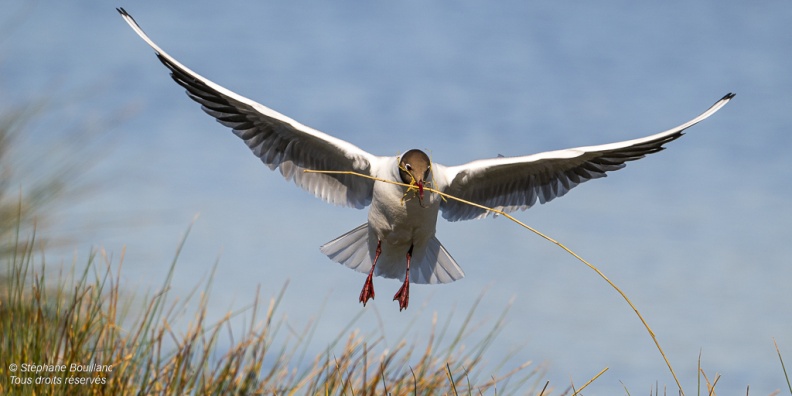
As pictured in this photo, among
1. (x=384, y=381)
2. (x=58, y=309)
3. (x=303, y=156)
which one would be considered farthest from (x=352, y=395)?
(x=303, y=156)

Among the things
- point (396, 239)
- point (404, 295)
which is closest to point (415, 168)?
point (396, 239)

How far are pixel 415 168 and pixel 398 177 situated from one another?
22 cm

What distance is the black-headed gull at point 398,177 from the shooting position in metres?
6.08

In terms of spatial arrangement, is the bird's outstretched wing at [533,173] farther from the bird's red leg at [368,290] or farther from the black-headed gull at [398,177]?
the bird's red leg at [368,290]

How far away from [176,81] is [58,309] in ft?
7.68

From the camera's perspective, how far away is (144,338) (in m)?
4.81

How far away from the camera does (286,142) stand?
6.80 m

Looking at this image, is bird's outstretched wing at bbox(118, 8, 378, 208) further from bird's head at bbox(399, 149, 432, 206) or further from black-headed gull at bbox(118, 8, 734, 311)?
bird's head at bbox(399, 149, 432, 206)

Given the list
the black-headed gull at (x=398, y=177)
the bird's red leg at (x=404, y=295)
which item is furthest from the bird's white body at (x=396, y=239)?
the bird's red leg at (x=404, y=295)

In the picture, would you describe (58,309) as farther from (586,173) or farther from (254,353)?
(586,173)

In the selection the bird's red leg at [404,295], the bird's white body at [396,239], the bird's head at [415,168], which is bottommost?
the bird's red leg at [404,295]

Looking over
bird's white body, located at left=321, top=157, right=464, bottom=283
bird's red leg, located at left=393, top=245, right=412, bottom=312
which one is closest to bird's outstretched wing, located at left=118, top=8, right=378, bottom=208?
bird's white body, located at left=321, top=157, right=464, bottom=283

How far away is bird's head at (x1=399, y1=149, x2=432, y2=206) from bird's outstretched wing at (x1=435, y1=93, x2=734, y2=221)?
27 centimetres

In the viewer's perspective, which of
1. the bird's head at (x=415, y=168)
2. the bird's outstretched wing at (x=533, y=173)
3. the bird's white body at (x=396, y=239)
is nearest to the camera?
the bird's head at (x=415, y=168)
